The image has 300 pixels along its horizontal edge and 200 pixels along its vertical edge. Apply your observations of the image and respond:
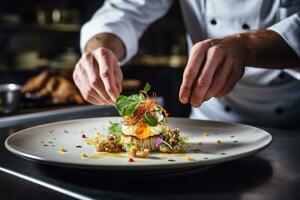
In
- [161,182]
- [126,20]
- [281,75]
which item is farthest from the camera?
[126,20]

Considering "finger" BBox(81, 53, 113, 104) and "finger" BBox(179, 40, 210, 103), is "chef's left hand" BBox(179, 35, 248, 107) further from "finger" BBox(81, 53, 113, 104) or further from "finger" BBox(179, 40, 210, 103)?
"finger" BBox(81, 53, 113, 104)

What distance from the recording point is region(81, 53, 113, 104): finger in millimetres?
1075

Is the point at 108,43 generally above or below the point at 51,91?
above

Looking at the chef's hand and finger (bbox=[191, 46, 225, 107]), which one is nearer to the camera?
finger (bbox=[191, 46, 225, 107])

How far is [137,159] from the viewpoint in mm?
787

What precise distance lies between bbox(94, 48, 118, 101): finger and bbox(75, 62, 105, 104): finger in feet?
0.16

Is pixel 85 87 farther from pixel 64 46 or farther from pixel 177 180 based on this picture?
pixel 64 46

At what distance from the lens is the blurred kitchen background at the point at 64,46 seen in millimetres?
3838

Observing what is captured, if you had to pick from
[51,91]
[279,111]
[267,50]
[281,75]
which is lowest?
[51,91]

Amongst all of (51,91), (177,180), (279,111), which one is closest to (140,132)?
(177,180)

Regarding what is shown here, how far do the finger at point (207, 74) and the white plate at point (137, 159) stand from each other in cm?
10

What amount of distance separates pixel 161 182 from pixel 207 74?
12.5 inches

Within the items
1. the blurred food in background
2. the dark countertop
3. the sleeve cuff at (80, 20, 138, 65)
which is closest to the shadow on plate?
the dark countertop

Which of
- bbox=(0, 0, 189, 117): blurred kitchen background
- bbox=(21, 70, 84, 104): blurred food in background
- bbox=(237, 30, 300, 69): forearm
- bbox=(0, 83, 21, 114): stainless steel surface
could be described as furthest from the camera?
bbox=(0, 0, 189, 117): blurred kitchen background
